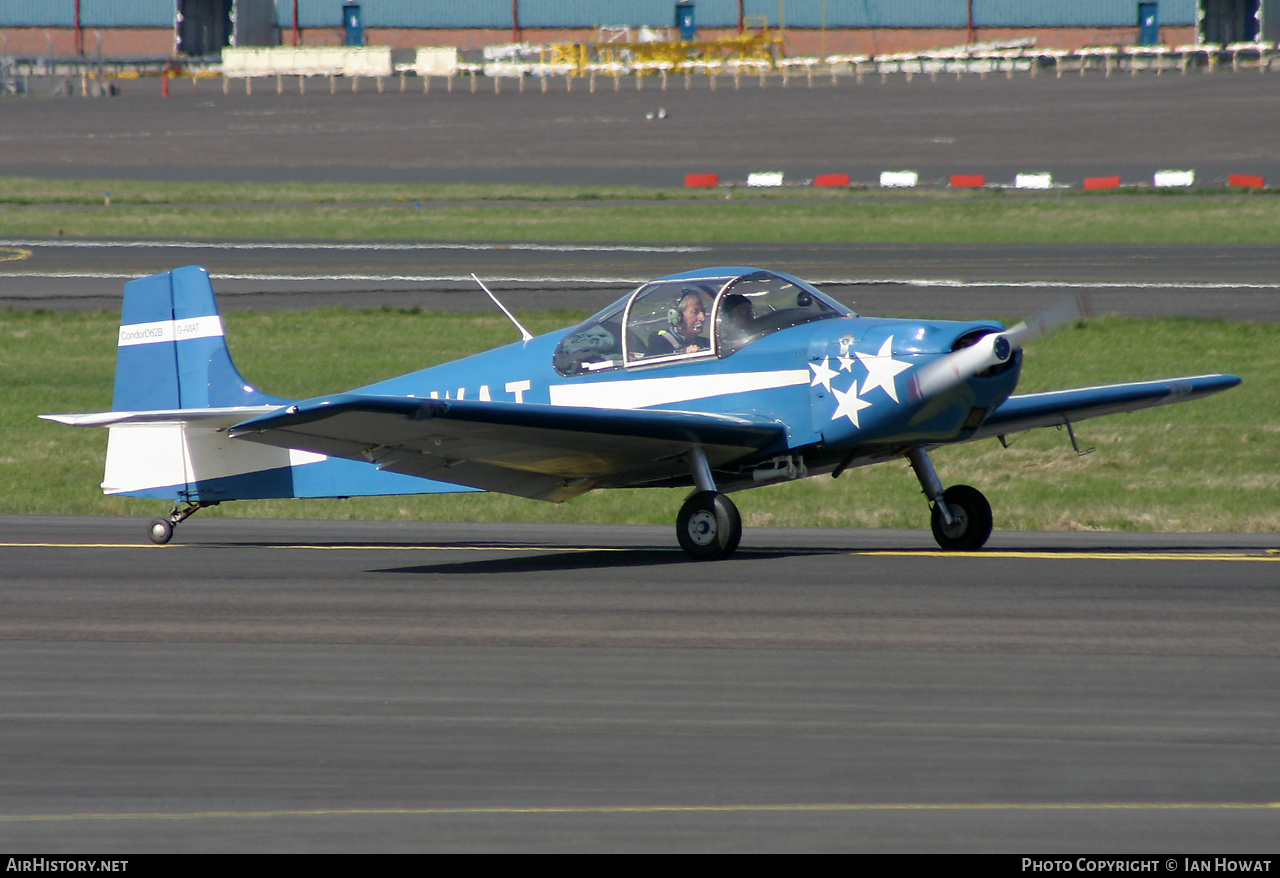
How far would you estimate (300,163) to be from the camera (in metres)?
56.9

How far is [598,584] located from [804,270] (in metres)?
21.7

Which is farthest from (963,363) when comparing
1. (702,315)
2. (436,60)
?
(436,60)

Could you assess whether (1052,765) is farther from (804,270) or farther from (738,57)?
(738,57)

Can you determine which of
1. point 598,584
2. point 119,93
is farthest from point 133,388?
point 119,93

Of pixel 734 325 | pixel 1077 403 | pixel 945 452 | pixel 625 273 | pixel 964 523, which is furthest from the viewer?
pixel 625 273

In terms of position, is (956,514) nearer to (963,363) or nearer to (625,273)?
(963,363)

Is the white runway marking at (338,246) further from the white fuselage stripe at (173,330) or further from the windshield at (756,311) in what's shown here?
the windshield at (756,311)

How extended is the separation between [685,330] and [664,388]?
1.47 ft

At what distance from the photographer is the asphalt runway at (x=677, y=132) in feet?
173

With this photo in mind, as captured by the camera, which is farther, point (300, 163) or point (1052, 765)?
point (300, 163)

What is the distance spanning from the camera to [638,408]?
1159cm

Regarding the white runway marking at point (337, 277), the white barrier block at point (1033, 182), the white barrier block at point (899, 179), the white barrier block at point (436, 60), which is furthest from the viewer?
the white barrier block at point (436, 60)

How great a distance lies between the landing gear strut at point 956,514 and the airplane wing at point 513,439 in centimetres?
133

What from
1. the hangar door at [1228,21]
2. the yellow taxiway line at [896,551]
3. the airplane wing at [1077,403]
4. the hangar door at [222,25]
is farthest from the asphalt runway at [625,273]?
the hangar door at [222,25]
